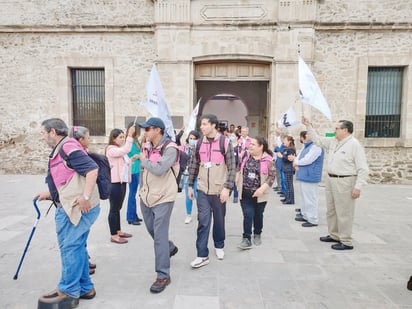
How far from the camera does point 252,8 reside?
32.2ft

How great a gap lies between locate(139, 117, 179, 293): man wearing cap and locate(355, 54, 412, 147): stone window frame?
9.01m

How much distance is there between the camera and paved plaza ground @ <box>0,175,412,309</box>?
2928 mm

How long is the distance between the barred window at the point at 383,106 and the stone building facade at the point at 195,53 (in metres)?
0.22

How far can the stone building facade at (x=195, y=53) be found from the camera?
984 cm

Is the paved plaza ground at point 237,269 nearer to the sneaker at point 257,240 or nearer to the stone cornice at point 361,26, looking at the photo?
the sneaker at point 257,240

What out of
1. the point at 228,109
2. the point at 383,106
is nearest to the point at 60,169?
the point at 383,106

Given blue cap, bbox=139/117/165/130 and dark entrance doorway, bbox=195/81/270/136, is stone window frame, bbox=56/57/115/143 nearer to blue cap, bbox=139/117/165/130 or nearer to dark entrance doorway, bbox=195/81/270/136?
dark entrance doorway, bbox=195/81/270/136

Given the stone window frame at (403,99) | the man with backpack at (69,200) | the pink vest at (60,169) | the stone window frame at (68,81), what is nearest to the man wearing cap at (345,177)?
the man with backpack at (69,200)

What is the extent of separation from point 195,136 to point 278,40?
5.70 metres

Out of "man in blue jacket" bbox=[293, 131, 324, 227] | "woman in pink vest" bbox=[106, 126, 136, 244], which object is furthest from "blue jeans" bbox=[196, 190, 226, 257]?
"man in blue jacket" bbox=[293, 131, 324, 227]

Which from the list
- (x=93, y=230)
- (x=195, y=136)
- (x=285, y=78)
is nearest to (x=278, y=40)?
(x=285, y=78)

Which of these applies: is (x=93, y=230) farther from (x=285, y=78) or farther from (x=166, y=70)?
(x=285, y=78)

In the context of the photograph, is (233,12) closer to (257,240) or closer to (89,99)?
(89,99)

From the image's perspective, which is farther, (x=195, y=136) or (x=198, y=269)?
(x=195, y=136)
